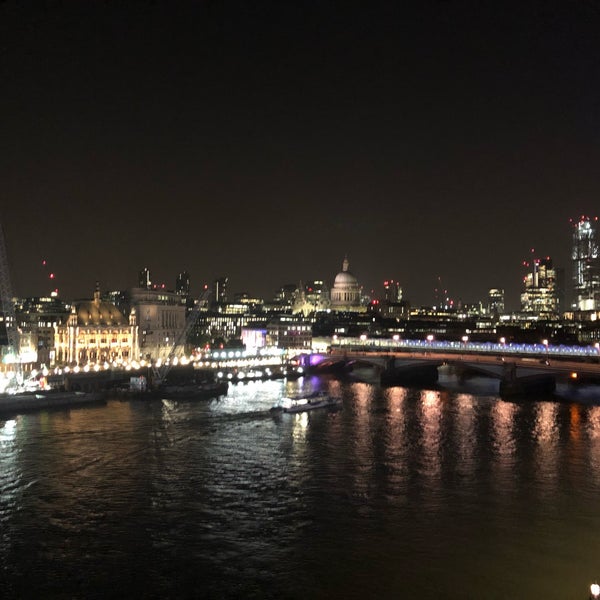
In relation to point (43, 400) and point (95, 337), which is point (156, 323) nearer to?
point (95, 337)

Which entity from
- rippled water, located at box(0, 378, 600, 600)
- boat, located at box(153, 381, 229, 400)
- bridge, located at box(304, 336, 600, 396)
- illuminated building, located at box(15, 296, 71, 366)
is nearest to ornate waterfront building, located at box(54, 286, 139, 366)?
illuminated building, located at box(15, 296, 71, 366)

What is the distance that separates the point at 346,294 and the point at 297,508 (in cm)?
14429

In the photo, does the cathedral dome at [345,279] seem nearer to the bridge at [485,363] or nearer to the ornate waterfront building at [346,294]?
the ornate waterfront building at [346,294]

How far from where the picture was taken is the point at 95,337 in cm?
7869

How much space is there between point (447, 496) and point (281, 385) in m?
40.7

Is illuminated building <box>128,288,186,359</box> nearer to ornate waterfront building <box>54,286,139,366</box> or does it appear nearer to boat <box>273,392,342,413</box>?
ornate waterfront building <box>54,286,139,366</box>

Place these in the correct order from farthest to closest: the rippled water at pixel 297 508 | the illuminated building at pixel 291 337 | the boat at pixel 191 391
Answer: the illuminated building at pixel 291 337, the boat at pixel 191 391, the rippled water at pixel 297 508

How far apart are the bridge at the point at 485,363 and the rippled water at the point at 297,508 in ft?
52.1

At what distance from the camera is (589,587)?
17.8 metres

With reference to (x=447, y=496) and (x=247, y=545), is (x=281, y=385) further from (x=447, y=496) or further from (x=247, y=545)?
(x=247, y=545)

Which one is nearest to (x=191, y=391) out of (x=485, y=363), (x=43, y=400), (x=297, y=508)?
(x=43, y=400)

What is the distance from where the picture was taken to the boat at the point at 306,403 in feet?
153

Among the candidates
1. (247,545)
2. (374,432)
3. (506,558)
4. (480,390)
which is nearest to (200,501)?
(247,545)

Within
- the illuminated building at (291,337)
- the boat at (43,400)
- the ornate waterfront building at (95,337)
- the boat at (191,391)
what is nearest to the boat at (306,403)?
the boat at (191,391)
